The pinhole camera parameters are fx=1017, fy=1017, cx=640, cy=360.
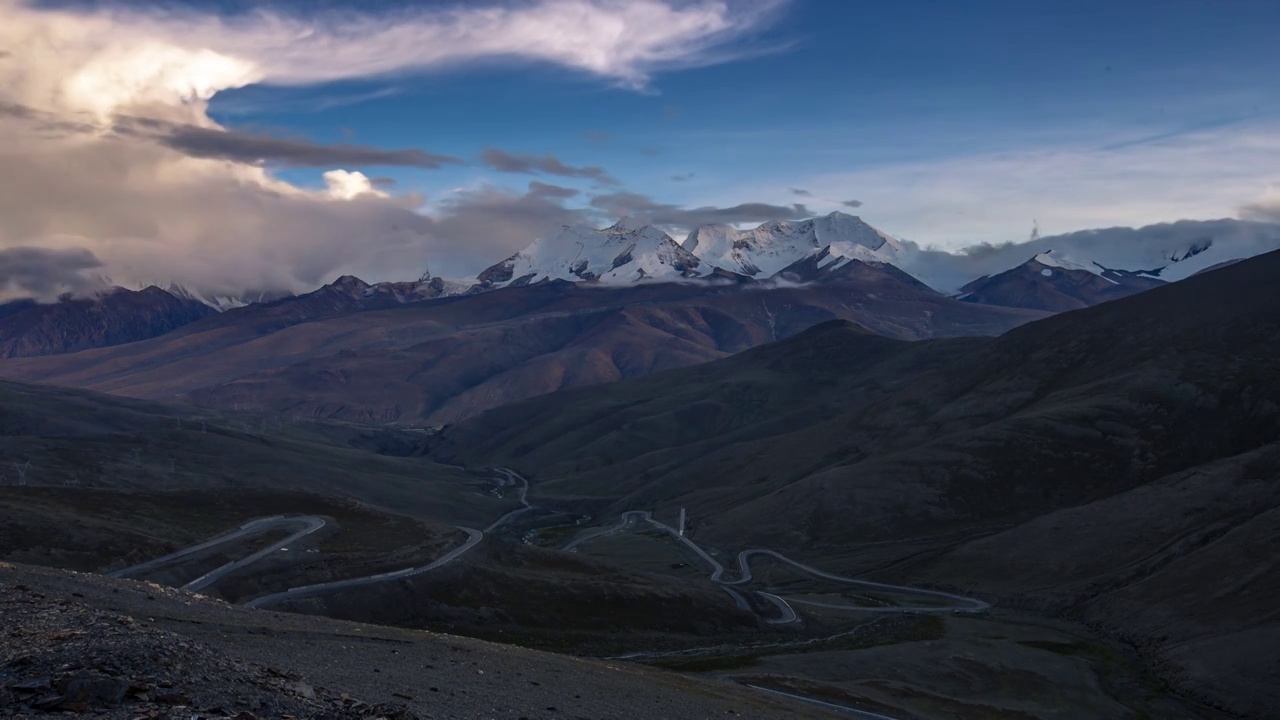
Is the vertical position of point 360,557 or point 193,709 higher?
point 193,709

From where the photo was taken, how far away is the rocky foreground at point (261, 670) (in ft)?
88.2

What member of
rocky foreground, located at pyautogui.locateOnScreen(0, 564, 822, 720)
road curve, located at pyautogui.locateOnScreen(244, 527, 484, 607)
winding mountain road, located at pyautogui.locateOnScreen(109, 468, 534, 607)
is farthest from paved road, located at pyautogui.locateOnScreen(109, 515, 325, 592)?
rocky foreground, located at pyautogui.locateOnScreen(0, 564, 822, 720)

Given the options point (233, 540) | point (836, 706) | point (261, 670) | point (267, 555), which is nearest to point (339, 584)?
point (267, 555)

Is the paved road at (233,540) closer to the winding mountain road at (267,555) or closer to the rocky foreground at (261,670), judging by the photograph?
the winding mountain road at (267,555)

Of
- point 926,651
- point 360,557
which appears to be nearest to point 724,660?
point 926,651

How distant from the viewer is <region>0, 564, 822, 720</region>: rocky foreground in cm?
2688

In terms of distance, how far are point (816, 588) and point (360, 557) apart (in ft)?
288

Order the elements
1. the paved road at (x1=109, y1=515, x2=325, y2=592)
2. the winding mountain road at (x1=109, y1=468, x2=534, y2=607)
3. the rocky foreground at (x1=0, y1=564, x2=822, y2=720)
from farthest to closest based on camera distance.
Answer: the paved road at (x1=109, y1=515, x2=325, y2=592) → the winding mountain road at (x1=109, y1=468, x2=534, y2=607) → the rocky foreground at (x1=0, y1=564, x2=822, y2=720)

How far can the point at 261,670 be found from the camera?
32.5 m

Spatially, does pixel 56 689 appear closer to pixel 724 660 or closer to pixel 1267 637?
pixel 724 660

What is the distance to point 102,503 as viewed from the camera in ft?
431

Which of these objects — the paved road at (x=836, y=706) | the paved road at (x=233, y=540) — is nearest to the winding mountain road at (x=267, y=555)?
the paved road at (x=233, y=540)

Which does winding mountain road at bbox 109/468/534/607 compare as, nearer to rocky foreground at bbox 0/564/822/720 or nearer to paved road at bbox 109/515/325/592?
paved road at bbox 109/515/325/592

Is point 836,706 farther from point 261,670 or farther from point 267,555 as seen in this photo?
point 267,555
